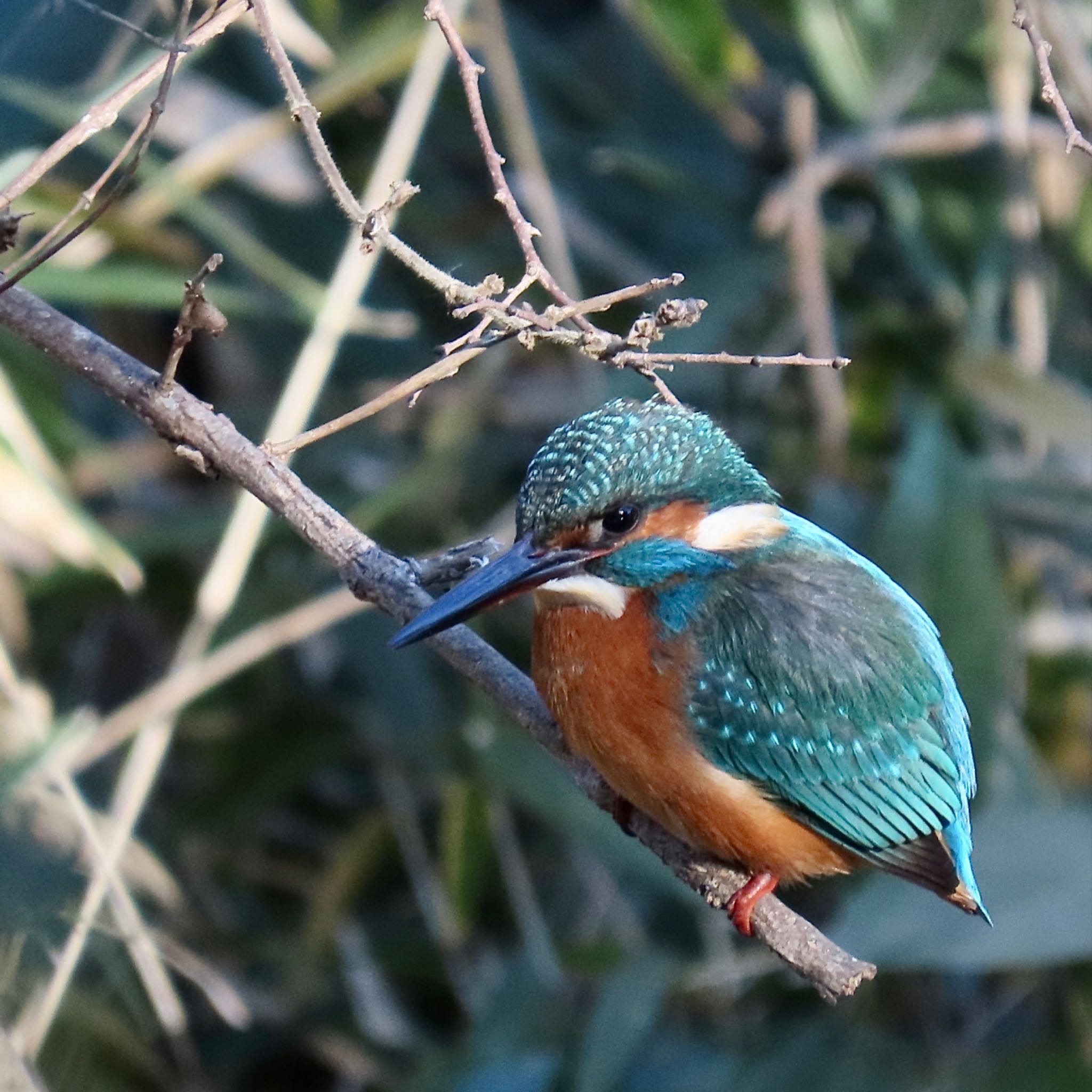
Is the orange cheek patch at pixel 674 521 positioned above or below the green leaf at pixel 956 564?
above

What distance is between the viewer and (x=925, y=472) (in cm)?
323

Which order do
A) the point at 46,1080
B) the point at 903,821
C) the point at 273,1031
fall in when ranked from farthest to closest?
the point at 273,1031 → the point at 46,1080 → the point at 903,821

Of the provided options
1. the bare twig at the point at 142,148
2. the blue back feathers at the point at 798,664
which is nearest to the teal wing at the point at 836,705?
A: the blue back feathers at the point at 798,664

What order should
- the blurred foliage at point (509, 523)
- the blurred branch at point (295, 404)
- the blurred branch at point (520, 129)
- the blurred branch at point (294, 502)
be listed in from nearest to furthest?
the blurred branch at point (294, 502), the blurred branch at point (295, 404), the blurred foliage at point (509, 523), the blurred branch at point (520, 129)

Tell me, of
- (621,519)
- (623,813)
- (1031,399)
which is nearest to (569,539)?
(621,519)

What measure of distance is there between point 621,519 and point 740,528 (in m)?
0.24

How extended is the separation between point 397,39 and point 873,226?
1.44 metres

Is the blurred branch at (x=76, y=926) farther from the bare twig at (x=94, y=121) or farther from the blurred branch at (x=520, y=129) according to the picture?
the blurred branch at (x=520, y=129)

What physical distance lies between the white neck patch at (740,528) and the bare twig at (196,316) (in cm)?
83

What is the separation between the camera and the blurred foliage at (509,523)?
114 inches

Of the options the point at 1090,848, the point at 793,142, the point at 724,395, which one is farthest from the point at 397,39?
the point at 1090,848

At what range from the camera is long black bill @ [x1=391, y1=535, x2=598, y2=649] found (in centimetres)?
165

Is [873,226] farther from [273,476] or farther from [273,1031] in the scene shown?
[273,476]

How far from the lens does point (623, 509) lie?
190 cm
